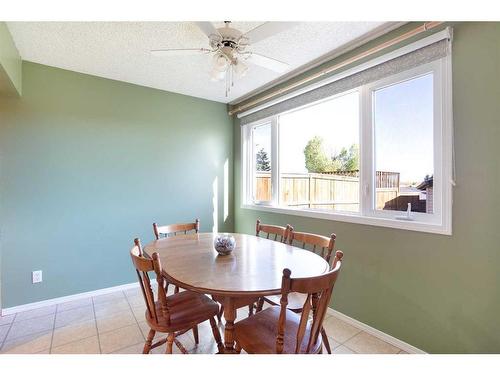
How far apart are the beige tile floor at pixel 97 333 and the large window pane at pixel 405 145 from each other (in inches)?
42.1

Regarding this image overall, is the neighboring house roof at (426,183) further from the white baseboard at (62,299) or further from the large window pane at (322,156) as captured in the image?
the white baseboard at (62,299)

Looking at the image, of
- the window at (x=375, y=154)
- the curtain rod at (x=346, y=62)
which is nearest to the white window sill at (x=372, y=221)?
the window at (x=375, y=154)

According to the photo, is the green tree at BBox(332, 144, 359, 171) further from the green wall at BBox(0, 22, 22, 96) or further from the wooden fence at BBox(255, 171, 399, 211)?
the green wall at BBox(0, 22, 22, 96)

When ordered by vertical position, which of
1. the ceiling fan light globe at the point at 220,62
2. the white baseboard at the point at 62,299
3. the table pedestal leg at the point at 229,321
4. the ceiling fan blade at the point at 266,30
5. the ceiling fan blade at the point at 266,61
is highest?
the ceiling fan blade at the point at 266,30

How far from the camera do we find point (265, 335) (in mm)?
1301

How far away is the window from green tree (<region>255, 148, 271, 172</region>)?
21 cm

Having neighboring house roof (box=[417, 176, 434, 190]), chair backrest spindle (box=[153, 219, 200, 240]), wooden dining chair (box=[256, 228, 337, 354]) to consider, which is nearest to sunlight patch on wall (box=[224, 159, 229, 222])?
chair backrest spindle (box=[153, 219, 200, 240])

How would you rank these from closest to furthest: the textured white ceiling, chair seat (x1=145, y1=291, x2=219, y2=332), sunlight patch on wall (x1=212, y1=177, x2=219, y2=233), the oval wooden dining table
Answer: the oval wooden dining table → chair seat (x1=145, y1=291, x2=219, y2=332) → the textured white ceiling → sunlight patch on wall (x1=212, y1=177, x2=219, y2=233)

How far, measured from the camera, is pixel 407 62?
6.02 ft

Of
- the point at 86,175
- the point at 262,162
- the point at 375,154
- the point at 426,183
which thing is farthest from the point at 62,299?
the point at 426,183

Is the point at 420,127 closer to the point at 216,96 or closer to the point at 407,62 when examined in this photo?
the point at 407,62

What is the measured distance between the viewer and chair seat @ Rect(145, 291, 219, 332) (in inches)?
56.1

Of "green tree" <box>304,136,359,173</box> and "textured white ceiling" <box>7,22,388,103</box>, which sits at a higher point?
"textured white ceiling" <box>7,22,388,103</box>

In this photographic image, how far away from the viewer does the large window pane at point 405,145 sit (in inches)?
70.7
